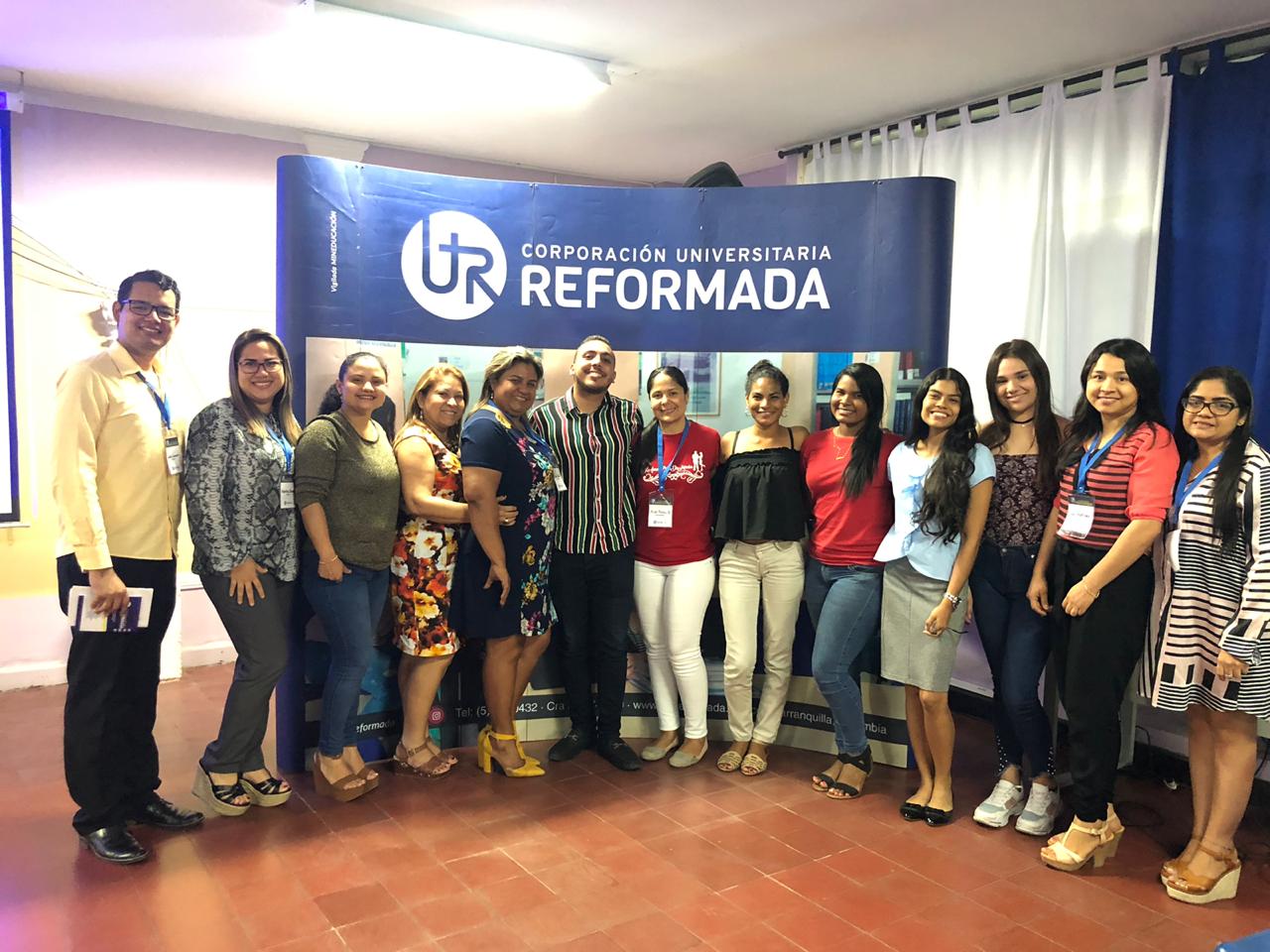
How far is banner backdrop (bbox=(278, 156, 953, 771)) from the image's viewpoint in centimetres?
365

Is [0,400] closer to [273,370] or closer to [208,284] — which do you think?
[208,284]

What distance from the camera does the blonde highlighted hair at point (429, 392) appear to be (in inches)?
139

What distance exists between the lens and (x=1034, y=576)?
126 inches

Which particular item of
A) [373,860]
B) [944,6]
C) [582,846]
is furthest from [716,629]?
[944,6]

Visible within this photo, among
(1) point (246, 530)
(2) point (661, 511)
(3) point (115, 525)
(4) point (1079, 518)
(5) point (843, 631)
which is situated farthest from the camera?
(2) point (661, 511)

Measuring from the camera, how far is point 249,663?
322 centimetres

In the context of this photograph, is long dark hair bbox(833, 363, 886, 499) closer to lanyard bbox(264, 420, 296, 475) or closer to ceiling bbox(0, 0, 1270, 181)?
ceiling bbox(0, 0, 1270, 181)

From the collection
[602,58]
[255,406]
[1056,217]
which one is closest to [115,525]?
[255,406]

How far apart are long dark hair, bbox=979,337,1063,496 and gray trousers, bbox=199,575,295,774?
8.51ft

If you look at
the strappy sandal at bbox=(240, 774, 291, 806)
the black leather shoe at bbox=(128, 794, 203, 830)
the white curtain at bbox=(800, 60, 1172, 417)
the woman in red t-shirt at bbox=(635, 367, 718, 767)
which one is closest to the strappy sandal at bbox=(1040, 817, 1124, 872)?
the woman in red t-shirt at bbox=(635, 367, 718, 767)

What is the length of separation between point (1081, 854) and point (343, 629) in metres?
2.60

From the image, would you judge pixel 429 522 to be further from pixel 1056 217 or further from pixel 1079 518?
pixel 1056 217

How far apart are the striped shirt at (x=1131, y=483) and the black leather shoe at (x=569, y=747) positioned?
206 centimetres

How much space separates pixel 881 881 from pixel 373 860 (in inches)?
64.0
